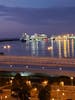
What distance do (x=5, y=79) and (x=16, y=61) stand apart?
1.05 feet

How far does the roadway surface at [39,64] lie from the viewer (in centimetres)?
269

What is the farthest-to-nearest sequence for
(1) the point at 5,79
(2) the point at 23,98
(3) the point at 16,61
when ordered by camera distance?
1. (1) the point at 5,79
2. (3) the point at 16,61
3. (2) the point at 23,98

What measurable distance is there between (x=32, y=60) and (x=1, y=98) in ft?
1.36

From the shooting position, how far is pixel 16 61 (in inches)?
111

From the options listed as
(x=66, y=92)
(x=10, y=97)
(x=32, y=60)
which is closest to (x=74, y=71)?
(x=66, y=92)

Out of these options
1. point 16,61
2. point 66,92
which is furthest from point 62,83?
point 16,61

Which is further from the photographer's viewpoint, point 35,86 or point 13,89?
point 35,86

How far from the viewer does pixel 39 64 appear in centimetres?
277

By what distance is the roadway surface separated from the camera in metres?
2.69

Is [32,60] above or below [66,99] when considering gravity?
above

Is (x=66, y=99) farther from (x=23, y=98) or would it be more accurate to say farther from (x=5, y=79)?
(x=5, y=79)

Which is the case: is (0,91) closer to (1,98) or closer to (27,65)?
(1,98)

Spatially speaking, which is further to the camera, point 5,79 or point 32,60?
point 5,79

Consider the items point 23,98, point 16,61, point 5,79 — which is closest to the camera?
point 23,98
